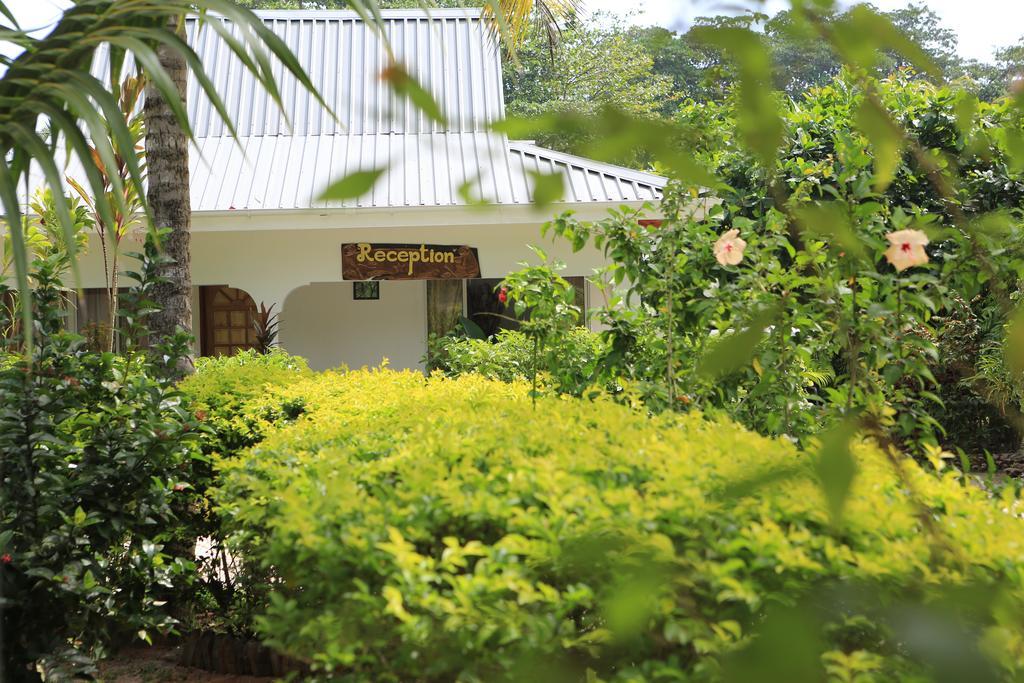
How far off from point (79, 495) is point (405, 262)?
302 inches

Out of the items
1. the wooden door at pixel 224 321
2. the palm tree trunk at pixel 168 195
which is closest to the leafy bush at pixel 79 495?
the palm tree trunk at pixel 168 195

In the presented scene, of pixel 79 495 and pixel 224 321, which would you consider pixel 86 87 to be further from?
pixel 224 321

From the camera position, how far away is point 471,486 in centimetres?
263

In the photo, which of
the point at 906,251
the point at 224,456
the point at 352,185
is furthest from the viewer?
the point at 224,456

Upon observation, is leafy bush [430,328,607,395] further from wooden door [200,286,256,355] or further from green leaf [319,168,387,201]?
wooden door [200,286,256,355]

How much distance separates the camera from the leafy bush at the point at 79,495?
3.89 metres

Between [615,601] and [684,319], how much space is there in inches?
138

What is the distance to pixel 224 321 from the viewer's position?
50.6 ft

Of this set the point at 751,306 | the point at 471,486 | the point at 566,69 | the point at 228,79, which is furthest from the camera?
the point at 566,69

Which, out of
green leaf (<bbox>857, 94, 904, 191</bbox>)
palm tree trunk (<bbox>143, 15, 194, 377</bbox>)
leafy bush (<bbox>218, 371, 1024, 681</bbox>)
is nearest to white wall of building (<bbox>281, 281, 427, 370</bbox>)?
palm tree trunk (<bbox>143, 15, 194, 377</bbox>)

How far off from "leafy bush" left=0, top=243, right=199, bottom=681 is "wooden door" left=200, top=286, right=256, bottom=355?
36.7ft

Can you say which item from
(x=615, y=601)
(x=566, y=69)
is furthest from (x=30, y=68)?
(x=566, y=69)

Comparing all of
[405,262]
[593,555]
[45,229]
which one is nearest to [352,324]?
[405,262]

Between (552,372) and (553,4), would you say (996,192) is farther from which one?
(552,372)
